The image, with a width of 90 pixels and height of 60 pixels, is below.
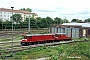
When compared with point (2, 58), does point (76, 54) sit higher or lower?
higher

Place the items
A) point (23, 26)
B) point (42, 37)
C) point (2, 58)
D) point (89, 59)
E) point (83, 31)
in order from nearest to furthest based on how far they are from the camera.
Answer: point (89, 59)
point (2, 58)
point (42, 37)
point (83, 31)
point (23, 26)

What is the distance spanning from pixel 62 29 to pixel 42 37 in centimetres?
2366

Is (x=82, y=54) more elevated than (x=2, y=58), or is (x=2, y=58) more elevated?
(x=82, y=54)

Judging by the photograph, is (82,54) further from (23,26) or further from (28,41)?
(23,26)

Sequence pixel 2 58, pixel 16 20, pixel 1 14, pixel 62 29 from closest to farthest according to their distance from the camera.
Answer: pixel 2 58 < pixel 62 29 < pixel 16 20 < pixel 1 14

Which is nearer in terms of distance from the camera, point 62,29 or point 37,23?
point 62,29

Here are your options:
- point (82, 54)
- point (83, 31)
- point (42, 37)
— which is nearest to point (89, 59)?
point (82, 54)

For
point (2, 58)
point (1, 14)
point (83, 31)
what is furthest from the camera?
point (1, 14)

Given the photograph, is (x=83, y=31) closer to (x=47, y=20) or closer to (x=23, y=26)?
(x=23, y=26)

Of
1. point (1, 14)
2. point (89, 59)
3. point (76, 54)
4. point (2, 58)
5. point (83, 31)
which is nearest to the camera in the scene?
point (89, 59)

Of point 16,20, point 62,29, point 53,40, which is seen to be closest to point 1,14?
point 16,20

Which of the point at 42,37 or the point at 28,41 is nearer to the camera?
the point at 28,41

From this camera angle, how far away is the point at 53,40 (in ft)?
172

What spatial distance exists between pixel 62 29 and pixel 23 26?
4227 cm
